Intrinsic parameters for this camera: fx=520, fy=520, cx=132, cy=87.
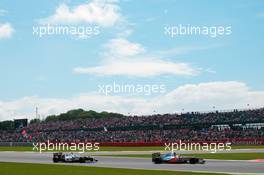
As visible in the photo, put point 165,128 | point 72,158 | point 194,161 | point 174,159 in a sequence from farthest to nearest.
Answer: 1. point 165,128
2. point 72,158
3. point 174,159
4. point 194,161

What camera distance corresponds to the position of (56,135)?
10056 cm

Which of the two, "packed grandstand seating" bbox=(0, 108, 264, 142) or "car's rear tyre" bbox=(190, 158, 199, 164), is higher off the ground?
"packed grandstand seating" bbox=(0, 108, 264, 142)

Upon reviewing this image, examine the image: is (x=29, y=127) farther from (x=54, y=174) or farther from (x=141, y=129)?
(x=54, y=174)

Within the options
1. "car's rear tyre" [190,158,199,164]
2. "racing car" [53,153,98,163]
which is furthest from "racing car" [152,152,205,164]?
"racing car" [53,153,98,163]

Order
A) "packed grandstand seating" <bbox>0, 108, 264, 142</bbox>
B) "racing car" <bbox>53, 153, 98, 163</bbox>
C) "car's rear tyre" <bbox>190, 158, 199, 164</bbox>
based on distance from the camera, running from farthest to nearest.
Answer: "packed grandstand seating" <bbox>0, 108, 264, 142</bbox> < "racing car" <bbox>53, 153, 98, 163</bbox> < "car's rear tyre" <bbox>190, 158, 199, 164</bbox>

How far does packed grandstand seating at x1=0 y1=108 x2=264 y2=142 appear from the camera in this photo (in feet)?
251

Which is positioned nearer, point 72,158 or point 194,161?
point 194,161

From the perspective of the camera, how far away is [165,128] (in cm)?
8994

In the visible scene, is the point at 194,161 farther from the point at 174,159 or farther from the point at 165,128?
the point at 165,128

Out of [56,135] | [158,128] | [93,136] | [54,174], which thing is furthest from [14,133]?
[54,174]

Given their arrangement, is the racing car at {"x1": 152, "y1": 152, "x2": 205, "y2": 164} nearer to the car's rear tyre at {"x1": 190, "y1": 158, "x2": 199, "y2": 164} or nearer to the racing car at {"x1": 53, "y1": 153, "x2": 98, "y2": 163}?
the car's rear tyre at {"x1": 190, "y1": 158, "x2": 199, "y2": 164}

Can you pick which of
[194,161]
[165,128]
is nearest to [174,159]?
[194,161]

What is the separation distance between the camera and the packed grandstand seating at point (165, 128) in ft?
251

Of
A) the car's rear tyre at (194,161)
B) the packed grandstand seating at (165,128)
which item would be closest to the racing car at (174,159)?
the car's rear tyre at (194,161)
